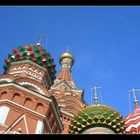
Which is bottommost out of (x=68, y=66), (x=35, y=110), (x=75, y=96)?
(x=35, y=110)

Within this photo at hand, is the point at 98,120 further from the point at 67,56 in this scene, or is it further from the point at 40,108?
the point at 67,56

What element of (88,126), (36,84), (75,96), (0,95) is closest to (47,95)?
(36,84)

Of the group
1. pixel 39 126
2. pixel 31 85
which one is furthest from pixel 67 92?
pixel 39 126

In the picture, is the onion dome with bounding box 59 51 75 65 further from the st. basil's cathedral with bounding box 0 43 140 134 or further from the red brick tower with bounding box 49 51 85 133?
the st. basil's cathedral with bounding box 0 43 140 134

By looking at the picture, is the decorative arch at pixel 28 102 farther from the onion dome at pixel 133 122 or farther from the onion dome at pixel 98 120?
the onion dome at pixel 133 122

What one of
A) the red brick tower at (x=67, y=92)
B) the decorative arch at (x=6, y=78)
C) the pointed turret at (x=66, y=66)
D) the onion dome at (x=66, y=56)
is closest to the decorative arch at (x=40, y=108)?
the decorative arch at (x=6, y=78)

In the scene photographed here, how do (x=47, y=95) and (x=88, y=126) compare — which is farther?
(x=47, y=95)

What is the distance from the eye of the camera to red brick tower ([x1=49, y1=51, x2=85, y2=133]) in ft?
72.6

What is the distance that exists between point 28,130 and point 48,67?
8619mm

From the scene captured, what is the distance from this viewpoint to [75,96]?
25.1 metres

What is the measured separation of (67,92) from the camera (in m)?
25.6

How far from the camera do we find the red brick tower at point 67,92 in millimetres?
22141

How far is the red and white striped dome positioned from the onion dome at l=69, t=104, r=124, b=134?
6544mm
